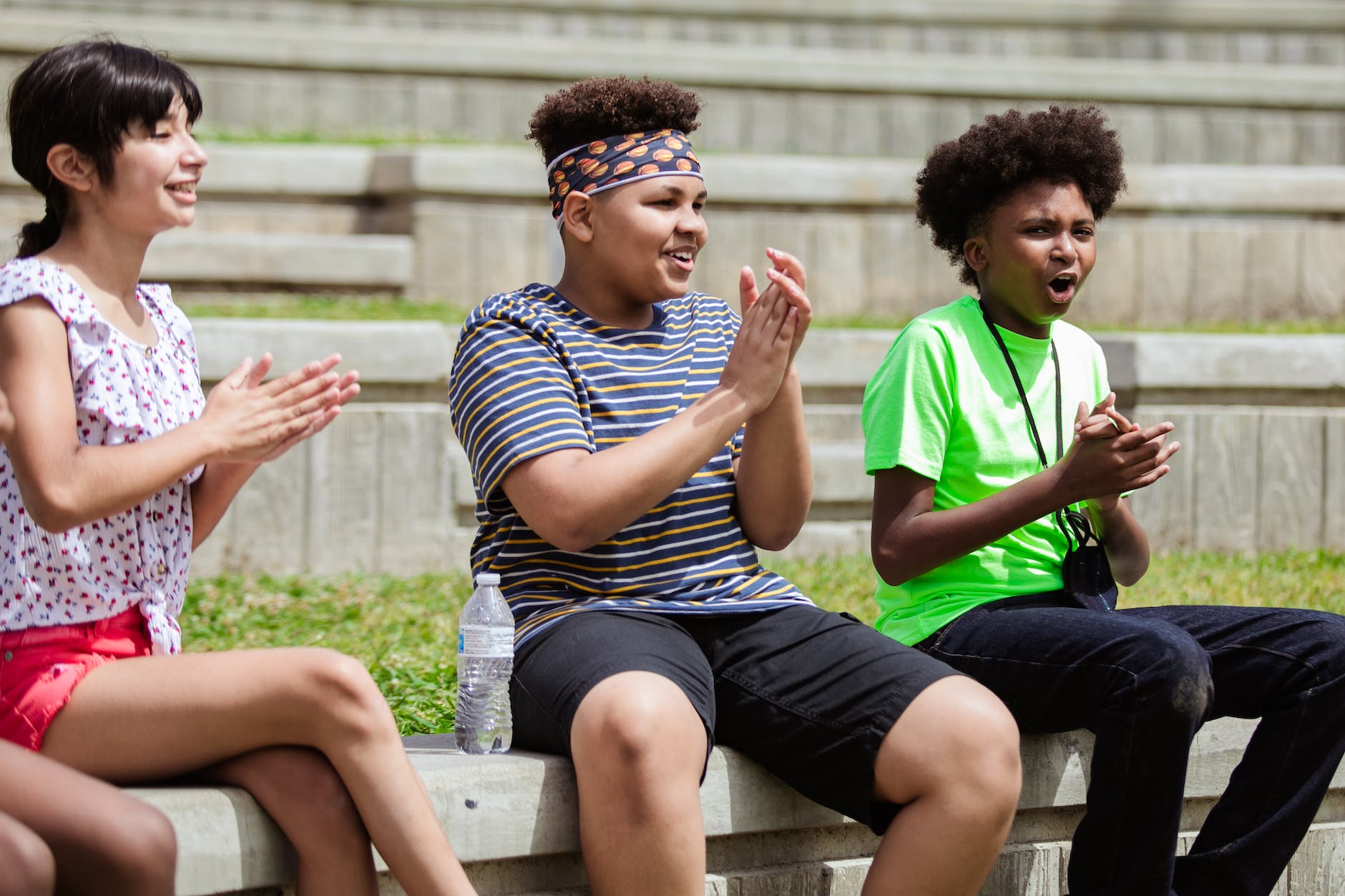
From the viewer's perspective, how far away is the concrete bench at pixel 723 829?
2.62m

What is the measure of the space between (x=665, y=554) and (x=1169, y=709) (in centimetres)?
96

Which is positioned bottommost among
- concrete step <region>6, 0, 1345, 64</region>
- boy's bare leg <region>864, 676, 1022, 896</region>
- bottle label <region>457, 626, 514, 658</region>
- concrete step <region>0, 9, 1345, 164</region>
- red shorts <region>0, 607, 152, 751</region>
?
boy's bare leg <region>864, 676, 1022, 896</region>

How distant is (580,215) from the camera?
325 cm

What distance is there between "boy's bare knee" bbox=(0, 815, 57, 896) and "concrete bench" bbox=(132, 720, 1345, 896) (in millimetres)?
323

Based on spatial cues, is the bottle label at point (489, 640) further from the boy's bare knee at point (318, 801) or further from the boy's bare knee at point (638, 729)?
the boy's bare knee at point (318, 801)

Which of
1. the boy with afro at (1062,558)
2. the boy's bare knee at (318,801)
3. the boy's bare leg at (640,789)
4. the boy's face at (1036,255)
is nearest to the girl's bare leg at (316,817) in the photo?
the boy's bare knee at (318,801)

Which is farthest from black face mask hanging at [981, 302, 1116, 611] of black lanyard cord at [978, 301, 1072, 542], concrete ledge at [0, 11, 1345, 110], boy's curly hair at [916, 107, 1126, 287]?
concrete ledge at [0, 11, 1345, 110]

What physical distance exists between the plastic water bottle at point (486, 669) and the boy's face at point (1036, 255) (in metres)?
1.30

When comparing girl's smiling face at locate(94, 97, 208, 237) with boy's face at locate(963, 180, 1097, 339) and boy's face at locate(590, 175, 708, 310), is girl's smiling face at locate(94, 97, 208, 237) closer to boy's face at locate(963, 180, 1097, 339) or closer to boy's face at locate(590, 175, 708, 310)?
boy's face at locate(590, 175, 708, 310)

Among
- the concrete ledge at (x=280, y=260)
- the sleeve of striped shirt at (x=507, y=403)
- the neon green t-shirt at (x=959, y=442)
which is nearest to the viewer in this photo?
the sleeve of striped shirt at (x=507, y=403)

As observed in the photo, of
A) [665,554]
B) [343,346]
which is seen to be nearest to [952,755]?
[665,554]

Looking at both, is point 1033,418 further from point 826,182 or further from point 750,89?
point 750,89

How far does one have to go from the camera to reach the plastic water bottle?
299 cm

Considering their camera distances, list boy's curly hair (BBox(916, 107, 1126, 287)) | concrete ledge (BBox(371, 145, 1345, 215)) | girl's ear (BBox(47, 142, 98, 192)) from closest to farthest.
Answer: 1. girl's ear (BBox(47, 142, 98, 192))
2. boy's curly hair (BBox(916, 107, 1126, 287))
3. concrete ledge (BBox(371, 145, 1345, 215))
